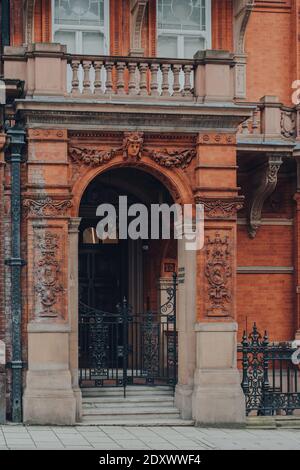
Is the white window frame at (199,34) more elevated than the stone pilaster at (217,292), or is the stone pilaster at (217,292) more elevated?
the white window frame at (199,34)

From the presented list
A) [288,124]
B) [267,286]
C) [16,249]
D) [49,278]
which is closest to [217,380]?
[49,278]

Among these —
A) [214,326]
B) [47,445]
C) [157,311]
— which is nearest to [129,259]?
[157,311]

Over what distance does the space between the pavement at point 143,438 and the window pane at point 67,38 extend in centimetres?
748

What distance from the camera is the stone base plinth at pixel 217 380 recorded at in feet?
56.4

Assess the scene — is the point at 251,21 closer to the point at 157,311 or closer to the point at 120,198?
the point at 120,198

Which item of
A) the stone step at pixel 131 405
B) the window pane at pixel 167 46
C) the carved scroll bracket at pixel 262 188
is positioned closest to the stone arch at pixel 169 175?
the carved scroll bracket at pixel 262 188

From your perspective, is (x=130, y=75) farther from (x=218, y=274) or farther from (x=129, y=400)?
(x=129, y=400)

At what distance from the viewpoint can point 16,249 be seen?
56.5 ft

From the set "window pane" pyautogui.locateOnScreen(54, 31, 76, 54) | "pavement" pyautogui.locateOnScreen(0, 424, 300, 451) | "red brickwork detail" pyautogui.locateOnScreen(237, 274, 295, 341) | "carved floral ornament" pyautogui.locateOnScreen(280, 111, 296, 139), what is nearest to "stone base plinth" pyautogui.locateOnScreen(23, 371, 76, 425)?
"pavement" pyautogui.locateOnScreen(0, 424, 300, 451)

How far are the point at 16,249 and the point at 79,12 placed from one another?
17.7 ft

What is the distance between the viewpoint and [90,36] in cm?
2012

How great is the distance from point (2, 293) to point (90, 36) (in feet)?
18.9

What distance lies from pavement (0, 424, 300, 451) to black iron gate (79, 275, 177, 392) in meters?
1.47

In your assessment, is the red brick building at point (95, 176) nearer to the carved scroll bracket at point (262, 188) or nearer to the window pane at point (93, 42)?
the window pane at point (93, 42)
